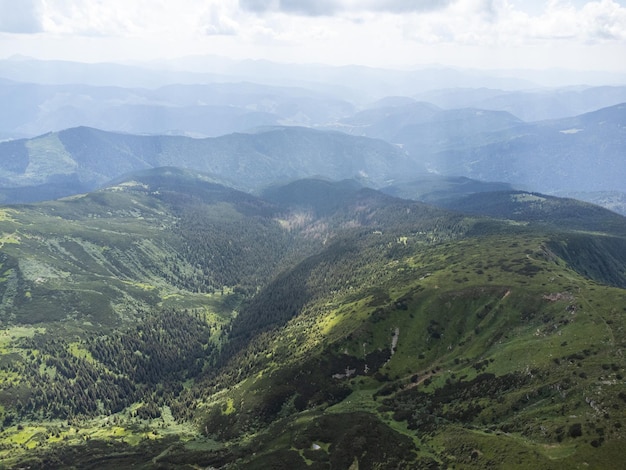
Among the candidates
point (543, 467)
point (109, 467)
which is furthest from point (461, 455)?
point (109, 467)

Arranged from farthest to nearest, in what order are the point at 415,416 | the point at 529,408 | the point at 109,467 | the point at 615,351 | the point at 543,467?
1. the point at 109,467
2. the point at 415,416
3. the point at 615,351
4. the point at 529,408
5. the point at 543,467

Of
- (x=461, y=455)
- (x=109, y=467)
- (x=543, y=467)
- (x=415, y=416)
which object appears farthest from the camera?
(x=109, y=467)

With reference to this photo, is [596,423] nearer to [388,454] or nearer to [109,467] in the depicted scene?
[388,454]

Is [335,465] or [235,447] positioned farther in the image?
[235,447]

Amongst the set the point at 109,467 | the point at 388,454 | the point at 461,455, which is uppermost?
the point at 461,455

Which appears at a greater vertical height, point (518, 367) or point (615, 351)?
point (615, 351)

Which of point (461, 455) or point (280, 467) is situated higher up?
point (461, 455)

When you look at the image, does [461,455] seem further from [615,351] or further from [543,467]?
[615,351]

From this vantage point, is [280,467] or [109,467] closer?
[280,467]

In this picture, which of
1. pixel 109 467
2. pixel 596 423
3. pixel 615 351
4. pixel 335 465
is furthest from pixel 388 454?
pixel 109 467
